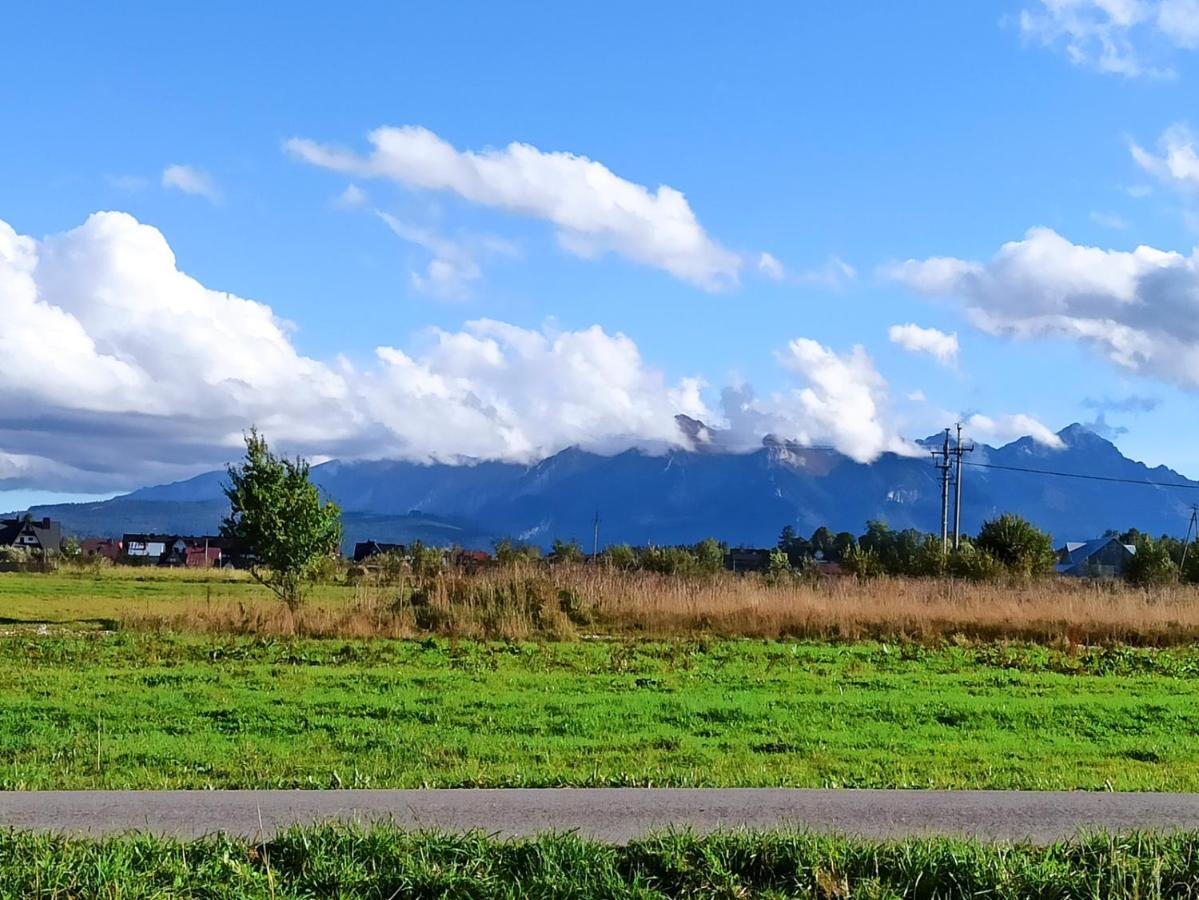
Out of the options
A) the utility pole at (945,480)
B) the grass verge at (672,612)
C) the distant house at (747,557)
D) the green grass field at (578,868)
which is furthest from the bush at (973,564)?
the distant house at (747,557)

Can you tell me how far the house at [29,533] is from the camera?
15638 centimetres

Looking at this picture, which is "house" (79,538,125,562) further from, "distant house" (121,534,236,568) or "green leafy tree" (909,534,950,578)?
"green leafy tree" (909,534,950,578)

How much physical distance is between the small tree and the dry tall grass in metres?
5.75

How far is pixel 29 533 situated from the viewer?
158750 millimetres

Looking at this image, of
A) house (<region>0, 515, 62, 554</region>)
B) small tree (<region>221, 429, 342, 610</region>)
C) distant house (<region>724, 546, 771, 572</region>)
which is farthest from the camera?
house (<region>0, 515, 62, 554</region>)

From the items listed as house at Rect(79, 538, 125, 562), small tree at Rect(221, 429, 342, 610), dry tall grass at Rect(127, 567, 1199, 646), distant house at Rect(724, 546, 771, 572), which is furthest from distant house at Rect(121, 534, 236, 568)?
dry tall grass at Rect(127, 567, 1199, 646)

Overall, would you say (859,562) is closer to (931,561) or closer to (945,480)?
(931,561)

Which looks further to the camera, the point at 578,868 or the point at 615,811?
the point at 615,811

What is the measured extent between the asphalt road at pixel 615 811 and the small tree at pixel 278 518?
25.2 meters

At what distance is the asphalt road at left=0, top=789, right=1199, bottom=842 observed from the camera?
22.9 ft

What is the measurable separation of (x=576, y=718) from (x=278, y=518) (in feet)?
73.2

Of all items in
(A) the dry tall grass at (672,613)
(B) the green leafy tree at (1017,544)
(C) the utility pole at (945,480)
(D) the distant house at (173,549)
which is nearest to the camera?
(A) the dry tall grass at (672,613)

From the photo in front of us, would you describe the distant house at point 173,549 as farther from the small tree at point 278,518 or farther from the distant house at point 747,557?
the small tree at point 278,518

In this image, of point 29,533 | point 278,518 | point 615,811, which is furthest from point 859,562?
point 29,533
